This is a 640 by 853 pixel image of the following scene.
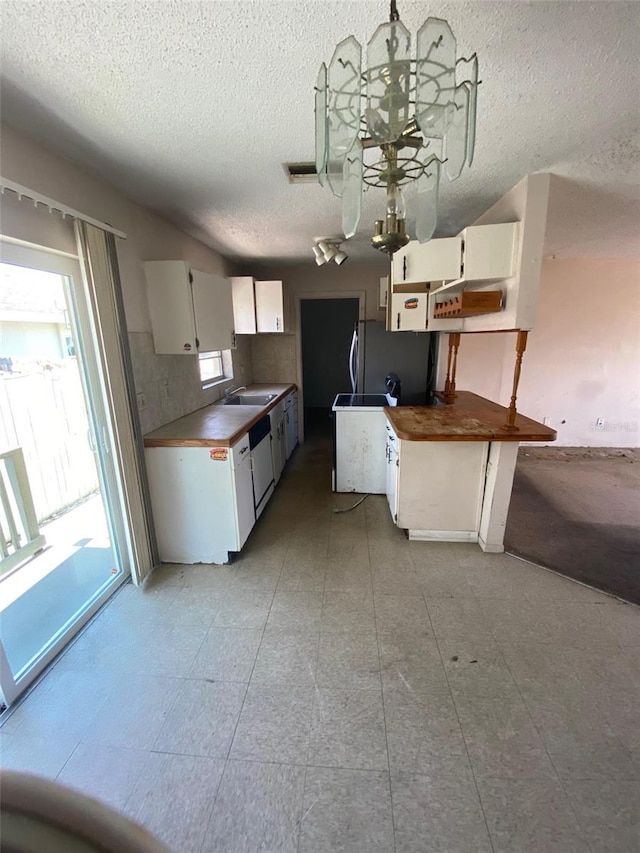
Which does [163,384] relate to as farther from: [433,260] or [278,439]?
[433,260]

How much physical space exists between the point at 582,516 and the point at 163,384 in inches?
148

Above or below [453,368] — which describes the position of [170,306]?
above

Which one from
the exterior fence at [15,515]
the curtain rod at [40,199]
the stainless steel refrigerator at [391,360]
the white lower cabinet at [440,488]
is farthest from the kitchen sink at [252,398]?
the curtain rod at [40,199]

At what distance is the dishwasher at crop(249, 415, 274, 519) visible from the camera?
289 cm

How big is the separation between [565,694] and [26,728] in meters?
Result: 2.34

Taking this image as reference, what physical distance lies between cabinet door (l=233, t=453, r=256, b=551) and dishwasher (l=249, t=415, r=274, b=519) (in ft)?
0.38

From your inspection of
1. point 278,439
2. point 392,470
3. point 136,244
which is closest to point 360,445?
point 392,470

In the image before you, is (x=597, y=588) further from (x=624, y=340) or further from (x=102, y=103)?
(x=624, y=340)

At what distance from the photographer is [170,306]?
257cm

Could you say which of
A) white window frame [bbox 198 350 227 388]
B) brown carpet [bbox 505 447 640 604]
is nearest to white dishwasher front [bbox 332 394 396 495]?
brown carpet [bbox 505 447 640 604]

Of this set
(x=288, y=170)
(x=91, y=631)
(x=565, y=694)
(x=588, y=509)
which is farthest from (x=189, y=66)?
(x=588, y=509)

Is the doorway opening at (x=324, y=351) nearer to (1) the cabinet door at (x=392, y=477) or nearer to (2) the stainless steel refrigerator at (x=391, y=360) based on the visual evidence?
(2) the stainless steel refrigerator at (x=391, y=360)

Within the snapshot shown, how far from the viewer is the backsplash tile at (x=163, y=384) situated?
245 centimetres

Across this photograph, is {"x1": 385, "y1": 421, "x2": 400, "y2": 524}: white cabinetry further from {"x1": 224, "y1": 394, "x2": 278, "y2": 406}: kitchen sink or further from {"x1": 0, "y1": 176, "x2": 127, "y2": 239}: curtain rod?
{"x1": 0, "y1": 176, "x2": 127, "y2": 239}: curtain rod
